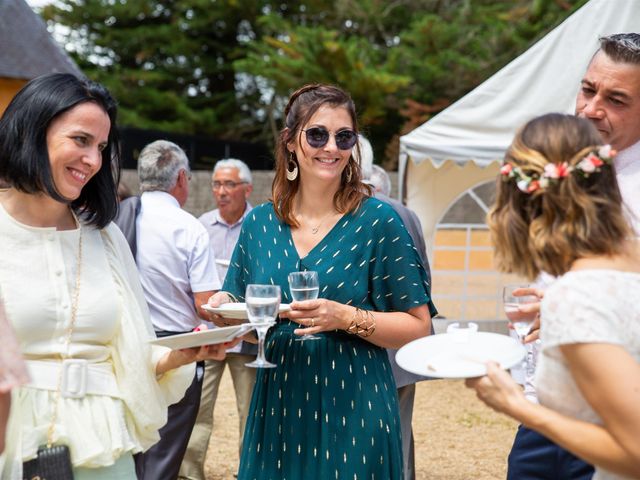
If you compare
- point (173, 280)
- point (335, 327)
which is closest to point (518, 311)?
point (335, 327)

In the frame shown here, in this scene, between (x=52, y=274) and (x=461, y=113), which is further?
(x=461, y=113)

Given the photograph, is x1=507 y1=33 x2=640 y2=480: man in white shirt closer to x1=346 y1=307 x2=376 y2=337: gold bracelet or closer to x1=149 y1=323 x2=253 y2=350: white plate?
x1=346 y1=307 x2=376 y2=337: gold bracelet

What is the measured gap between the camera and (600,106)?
10.2 ft

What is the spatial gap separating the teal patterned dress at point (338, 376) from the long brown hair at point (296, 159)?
102mm

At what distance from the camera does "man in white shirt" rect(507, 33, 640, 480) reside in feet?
9.84

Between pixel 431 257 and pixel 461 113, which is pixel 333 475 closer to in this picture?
pixel 461 113

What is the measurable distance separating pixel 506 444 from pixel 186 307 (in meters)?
3.79

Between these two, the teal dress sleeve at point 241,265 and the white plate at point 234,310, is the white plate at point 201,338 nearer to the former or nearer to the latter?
the white plate at point 234,310

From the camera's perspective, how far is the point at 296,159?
359 centimetres

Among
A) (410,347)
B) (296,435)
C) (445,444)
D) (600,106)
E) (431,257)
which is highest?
(600,106)

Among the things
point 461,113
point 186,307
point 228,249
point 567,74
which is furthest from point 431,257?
point 186,307

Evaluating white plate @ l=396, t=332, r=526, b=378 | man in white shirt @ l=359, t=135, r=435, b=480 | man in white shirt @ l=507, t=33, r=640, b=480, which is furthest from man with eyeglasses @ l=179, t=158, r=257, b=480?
white plate @ l=396, t=332, r=526, b=378

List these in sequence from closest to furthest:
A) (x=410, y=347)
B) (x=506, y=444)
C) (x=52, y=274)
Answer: (x=410, y=347), (x=52, y=274), (x=506, y=444)

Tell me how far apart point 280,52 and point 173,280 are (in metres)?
14.6
